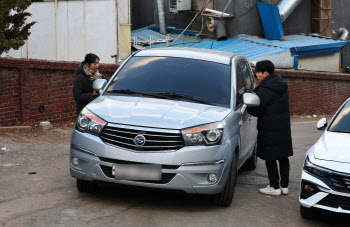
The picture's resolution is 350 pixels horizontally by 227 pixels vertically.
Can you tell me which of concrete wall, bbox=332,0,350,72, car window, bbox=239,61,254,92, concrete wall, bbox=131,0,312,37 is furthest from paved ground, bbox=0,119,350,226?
concrete wall, bbox=332,0,350,72

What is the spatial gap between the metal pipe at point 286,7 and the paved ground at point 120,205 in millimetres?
18369

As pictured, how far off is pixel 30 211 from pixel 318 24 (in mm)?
25491

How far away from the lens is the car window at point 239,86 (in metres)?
8.31

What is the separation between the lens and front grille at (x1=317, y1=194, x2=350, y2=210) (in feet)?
21.7

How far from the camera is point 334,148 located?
7.14 m

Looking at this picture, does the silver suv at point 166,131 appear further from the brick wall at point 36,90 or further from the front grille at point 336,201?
the brick wall at point 36,90

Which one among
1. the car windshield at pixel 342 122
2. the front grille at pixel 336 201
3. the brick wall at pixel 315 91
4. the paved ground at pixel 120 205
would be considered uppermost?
Result: the car windshield at pixel 342 122

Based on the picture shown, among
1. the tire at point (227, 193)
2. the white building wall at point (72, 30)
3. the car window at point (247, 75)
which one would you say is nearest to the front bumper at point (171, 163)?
the tire at point (227, 193)

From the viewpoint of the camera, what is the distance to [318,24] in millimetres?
30422

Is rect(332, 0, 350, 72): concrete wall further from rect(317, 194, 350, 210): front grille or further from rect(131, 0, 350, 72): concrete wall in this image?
rect(317, 194, 350, 210): front grille

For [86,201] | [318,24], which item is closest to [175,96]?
[86,201]

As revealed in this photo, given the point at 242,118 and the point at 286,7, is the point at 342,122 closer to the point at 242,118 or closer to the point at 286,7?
the point at 242,118

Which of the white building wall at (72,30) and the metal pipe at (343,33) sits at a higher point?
the white building wall at (72,30)

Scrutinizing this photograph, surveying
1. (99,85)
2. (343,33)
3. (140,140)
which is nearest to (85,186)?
(140,140)
